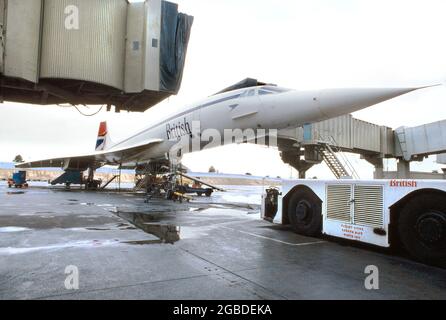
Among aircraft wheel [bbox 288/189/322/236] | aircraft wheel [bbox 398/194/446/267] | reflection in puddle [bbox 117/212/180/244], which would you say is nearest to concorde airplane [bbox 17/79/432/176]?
aircraft wheel [bbox 288/189/322/236]

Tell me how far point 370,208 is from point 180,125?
11.9 meters

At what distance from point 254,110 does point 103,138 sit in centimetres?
2936

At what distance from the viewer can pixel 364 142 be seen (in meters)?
25.0

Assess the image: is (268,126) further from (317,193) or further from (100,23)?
(100,23)

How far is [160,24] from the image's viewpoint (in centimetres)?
736

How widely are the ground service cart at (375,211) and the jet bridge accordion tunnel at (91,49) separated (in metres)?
4.20

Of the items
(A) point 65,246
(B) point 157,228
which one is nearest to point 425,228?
(B) point 157,228

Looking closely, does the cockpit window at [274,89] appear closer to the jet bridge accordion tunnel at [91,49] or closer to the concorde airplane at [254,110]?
the concorde airplane at [254,110]

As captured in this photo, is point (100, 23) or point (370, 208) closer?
point (370, 208)

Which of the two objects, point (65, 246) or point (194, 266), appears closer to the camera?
point (194, 266)

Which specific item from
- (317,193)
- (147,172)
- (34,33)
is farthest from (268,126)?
(147,172)

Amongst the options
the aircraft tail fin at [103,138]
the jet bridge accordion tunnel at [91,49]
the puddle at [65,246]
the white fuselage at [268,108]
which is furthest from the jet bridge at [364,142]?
the aircraft tail fin at [103,138]

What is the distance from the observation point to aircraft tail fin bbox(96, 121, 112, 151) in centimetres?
3609

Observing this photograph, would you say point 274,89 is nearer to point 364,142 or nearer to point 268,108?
point 268,108
